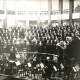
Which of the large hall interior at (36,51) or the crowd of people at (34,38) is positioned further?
the crowd of people at (34,38)

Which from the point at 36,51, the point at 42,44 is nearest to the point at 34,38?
the point at 42,44

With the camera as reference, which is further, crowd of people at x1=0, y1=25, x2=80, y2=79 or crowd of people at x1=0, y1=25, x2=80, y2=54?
crowd of people at x1=0, y1=25, x2=80, y2=54

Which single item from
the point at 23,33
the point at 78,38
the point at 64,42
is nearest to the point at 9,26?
the point at 23,33

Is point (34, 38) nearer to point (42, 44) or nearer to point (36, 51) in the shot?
point (42, 44)

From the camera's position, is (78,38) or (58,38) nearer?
(78,38)

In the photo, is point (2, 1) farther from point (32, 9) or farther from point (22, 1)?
point (32, 9)

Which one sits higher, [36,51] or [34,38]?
[34,38]

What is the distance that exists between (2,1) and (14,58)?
748 millimetres

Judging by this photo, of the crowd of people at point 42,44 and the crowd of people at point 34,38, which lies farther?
the crowd of people at point 34,38

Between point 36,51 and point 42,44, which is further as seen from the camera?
point 42,44

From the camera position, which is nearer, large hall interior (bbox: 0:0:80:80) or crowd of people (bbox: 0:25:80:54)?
large hall interior (bbox: 0:0:80:80)

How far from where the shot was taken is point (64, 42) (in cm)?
233

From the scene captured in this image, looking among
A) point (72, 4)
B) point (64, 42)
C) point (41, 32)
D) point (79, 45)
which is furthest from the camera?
point (72, 4)

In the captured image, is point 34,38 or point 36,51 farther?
point 34,38
